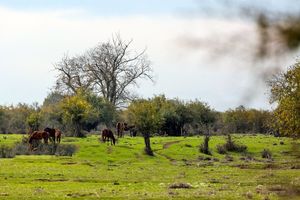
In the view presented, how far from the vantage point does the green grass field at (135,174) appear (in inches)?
1009

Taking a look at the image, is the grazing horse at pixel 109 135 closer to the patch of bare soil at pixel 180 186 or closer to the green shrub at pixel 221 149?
the green shrub at pixel 221 149

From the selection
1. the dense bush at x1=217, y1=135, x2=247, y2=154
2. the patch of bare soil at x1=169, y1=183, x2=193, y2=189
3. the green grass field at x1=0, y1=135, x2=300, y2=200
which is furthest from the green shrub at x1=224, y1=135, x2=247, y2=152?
the patch of bare soil at x1=169, y1=183, x2=193, y2=189

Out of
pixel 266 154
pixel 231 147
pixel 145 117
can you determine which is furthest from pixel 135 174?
pixel 231 147

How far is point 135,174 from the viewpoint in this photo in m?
37.7

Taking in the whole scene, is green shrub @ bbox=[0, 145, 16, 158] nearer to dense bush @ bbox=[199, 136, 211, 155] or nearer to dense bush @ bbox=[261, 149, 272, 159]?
dense bush @ bbox=[199, 136, 211, 155]

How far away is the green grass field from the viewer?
84.1 feet

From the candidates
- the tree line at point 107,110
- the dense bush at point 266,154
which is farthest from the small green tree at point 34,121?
the dense bush at point 266,154

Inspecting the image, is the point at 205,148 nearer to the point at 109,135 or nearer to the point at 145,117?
the point at 145,117

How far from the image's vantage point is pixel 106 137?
62.8m

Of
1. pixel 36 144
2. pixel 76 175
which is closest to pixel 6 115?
pixel 36 144

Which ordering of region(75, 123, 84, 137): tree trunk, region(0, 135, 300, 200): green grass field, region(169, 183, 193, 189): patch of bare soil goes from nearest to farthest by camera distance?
region(0, 135, 300, 200): green grass field, region(169, 183, 193, 189): patch of bare soil, region(75, 123, 84, 137): tree trunk

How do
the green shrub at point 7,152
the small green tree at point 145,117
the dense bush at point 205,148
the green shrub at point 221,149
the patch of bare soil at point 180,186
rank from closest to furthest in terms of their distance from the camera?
the patch of bare soil at point 180,186 < the green shrub at point 7,152 < the dense bush at point 205,148 < the small green tree at point 145,117 < the green shrub at point 221,149

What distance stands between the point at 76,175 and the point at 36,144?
21753 mm

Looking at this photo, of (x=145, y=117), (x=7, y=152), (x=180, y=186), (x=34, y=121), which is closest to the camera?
(x=180, y=186)
